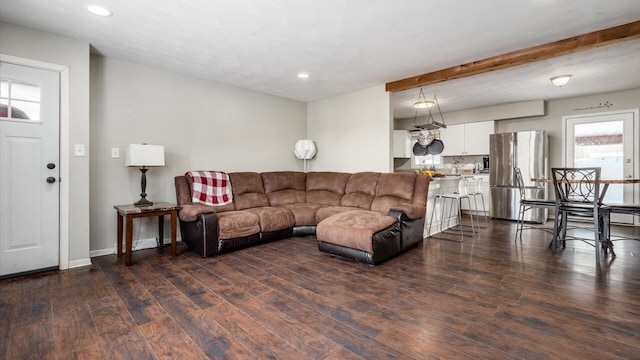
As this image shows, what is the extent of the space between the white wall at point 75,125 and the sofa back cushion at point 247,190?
5.67 ft

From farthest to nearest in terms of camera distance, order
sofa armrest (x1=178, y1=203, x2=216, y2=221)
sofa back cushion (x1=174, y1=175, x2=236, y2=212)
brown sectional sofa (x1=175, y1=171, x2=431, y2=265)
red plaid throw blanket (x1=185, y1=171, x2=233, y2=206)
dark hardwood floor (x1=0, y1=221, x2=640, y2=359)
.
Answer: red plaid throw blanket (x1=185, y1=171, x2=233, y2=206), sofa back cushion (x1=174, y1=175, x2=236, y2=212), sofa armrest (x1=178, y1=203, x2=216, y2=221), brown sectional sofa (x1=175, y1=171, x2=431, y2=265), dark hardwood floor (x1=0, y1=221, x2=640, y2=359)

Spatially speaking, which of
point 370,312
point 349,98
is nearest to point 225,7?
point 370,312

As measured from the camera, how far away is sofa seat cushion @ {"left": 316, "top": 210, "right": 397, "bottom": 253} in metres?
2.96

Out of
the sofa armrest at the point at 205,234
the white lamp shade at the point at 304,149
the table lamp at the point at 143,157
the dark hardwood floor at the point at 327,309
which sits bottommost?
the dark hardwood floor at the point at 327,309

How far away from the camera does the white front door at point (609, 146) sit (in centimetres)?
499

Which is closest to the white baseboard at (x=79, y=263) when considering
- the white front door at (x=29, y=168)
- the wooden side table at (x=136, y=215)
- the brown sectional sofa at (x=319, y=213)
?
the white front door at (x=29, y=168)

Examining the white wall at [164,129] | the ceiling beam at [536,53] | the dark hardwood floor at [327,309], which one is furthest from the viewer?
the white wall at [164,129]

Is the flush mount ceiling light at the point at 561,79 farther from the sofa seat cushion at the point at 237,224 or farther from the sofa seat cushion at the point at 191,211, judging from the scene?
the sofa seat cushion at the point at 191,211

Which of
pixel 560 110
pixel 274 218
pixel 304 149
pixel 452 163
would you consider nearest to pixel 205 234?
pixel 274 218

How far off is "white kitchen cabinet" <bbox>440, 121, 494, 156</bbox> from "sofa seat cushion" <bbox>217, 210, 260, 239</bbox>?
17.2 feet

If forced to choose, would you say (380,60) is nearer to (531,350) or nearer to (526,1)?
(526,1)

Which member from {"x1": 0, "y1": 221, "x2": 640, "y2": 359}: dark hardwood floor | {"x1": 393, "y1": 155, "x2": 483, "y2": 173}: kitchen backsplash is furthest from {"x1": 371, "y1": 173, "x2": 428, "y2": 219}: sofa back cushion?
{"x1": 393, "y1": 155, "x2": 483, "y2": 173}: kitchen backsplash

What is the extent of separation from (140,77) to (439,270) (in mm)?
4263

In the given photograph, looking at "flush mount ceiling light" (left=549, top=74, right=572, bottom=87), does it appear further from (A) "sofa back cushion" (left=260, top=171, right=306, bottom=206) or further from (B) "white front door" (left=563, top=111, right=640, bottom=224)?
(A) "sofa back cushion" (left=260, top=171, right=306, bottom=206)
